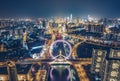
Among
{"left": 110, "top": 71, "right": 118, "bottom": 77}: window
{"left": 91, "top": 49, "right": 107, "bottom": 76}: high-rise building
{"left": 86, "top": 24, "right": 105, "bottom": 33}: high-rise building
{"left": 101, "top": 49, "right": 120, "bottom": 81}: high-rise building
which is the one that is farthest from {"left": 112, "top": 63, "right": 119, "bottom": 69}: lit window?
{"left": 86, "top": 24, "right": 105, "bottom": 33}: high-rise building

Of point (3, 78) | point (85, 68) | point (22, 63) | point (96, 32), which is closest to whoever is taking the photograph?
point (3, 78)

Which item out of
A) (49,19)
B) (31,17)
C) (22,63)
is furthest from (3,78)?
(49,19)

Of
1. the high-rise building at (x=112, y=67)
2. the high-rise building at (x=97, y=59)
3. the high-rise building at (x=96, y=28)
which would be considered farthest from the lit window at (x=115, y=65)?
the high-rise building at (x=96, y=28)

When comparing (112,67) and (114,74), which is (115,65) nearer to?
(112,67)

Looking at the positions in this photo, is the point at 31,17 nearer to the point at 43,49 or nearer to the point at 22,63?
the point at 43,49

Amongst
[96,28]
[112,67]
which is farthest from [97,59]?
[96,28]

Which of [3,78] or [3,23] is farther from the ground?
[3,23]

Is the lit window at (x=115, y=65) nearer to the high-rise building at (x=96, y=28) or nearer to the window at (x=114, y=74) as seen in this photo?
the window at (x=114, y=74)

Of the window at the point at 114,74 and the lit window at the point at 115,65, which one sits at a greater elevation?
the lit window at the point at 115,65

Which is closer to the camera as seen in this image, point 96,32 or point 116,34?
point 116,34

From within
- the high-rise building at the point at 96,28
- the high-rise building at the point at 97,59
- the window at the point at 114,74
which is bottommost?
the window at the point at 114,74

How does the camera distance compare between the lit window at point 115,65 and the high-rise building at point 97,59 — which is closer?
the lit window at point 115,65
